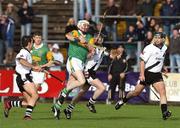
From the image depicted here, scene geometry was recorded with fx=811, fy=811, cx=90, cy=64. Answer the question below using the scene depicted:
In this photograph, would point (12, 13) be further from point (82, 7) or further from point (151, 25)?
point (151, 25)

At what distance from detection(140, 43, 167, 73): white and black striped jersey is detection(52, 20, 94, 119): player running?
1449 mm

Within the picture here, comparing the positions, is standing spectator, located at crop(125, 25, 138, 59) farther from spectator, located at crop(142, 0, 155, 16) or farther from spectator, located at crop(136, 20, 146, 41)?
spectator, located at crop(142, 0, 155, 16)

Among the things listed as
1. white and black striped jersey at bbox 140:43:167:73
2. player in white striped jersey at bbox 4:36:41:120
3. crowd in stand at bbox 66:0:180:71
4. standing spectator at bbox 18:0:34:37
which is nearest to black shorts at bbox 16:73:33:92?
player in white striped jersey at bbox 4:36:41:120

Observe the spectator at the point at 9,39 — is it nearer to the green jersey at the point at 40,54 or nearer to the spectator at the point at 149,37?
the spectator at the point at 149,37

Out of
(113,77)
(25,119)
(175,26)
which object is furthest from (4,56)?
(25,119)

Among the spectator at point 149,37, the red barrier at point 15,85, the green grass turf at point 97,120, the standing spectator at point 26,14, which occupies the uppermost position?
the standing spectator at point 26,14

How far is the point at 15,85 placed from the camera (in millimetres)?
29344

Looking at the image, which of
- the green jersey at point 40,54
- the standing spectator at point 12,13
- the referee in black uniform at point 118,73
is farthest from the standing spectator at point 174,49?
the green jersey at point 40,54

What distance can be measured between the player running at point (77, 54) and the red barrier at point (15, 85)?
334 inches

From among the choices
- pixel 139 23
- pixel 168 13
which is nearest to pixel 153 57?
pixel 139 23

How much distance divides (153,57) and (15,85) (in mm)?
10298

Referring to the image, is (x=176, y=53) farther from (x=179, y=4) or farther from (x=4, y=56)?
(x=4, y=56)

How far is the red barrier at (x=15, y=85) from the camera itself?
29094 mm

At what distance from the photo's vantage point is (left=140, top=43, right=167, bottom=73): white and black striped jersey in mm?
19984
